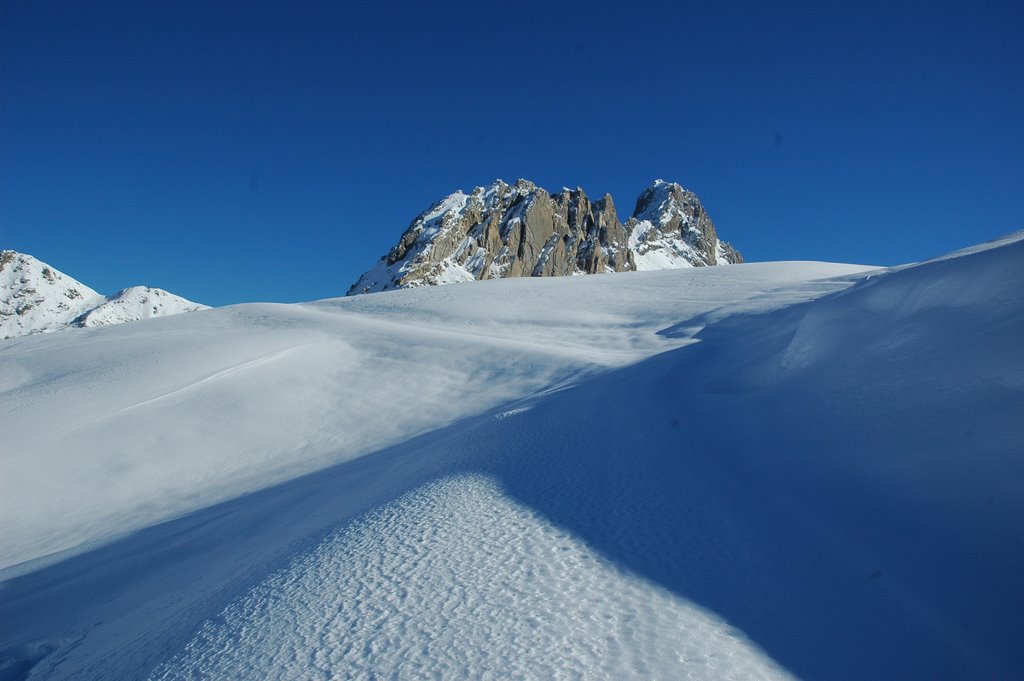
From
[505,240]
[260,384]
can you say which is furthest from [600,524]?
[505,240]

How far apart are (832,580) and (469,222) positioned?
465 feet

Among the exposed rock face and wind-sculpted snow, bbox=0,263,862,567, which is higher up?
the exposed rock face

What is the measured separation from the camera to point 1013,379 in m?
3.67

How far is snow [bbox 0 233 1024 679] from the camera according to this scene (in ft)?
8.47

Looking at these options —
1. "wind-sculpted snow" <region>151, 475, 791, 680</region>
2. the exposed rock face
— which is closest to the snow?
"wind-sculpted snow" <region>151, 475, 791, 680</region>

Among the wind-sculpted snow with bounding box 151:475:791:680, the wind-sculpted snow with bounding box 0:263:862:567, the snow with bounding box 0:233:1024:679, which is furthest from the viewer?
the wind-sculpted snow with bounding box 0:263:862:567

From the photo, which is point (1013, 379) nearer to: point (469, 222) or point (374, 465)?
point (374, 465)

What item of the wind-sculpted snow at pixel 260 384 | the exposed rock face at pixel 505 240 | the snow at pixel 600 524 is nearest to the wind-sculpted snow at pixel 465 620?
the snow at pixel 600 524

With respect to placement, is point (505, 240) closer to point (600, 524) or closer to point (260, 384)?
point (260, 384)

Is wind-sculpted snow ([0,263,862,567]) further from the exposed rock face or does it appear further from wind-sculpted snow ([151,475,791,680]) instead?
the exposed rock face

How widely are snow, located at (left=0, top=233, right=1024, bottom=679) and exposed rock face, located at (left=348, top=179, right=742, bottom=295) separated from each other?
379 ft

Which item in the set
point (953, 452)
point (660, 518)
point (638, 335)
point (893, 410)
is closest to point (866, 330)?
point (893, 410)

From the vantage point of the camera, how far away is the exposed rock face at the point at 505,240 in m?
130

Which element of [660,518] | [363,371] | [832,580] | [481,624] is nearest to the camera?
[481,624]
